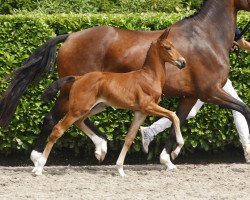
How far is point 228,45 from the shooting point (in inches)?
351

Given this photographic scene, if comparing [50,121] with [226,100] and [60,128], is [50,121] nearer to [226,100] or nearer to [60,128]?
[60,128]

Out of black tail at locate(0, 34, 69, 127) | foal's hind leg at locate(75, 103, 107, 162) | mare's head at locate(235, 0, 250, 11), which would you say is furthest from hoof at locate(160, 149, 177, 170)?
mare's head at locate(235, 0, 250, 11)

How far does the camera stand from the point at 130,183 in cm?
810

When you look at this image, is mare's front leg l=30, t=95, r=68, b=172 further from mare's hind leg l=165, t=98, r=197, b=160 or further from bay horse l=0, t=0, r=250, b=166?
mare's hind leg l=165, t=98, r=197, b=160

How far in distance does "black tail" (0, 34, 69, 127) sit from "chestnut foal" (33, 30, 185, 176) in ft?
2.16

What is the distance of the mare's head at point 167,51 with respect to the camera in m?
8.11

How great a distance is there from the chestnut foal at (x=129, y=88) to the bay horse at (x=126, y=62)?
1.40 feet

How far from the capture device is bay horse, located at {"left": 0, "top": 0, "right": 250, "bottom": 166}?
8.71 metres

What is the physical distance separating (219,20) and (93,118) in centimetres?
182

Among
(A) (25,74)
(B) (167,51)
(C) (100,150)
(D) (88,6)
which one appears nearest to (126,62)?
(B) (167,51)

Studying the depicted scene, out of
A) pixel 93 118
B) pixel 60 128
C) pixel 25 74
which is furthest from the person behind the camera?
pixel 93 118

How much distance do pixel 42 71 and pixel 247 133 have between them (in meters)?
2.32

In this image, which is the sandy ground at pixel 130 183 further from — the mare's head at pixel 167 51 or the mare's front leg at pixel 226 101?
the mare's head at pixel 167 51

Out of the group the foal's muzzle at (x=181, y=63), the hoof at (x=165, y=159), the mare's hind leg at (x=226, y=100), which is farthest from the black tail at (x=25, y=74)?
the mare's hind leg at (x=226, y=100)
